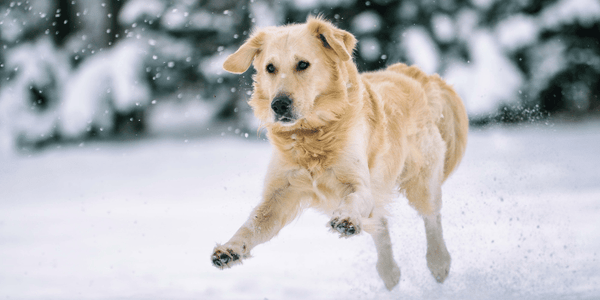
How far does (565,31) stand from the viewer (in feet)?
32.4

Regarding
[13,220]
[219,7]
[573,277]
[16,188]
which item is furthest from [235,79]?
[573,277]

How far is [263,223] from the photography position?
110 inches

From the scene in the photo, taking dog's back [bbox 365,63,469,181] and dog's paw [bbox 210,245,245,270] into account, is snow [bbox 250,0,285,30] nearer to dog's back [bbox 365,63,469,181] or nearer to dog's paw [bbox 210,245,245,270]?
dog's back [bbox 365,63,469,181]

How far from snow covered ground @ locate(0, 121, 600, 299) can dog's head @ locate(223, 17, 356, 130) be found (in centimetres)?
66

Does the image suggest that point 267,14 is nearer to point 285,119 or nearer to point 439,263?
point 439,263

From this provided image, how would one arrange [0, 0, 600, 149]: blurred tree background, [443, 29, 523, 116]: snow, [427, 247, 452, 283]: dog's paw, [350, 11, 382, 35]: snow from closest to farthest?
1. [427, 247, 452, 283]: dog's paw
2. [443, 29, 523, 116]: snow
3. [0, 0, 600, 149]: blurred tree background
4. [350, 11, 382, 35]: snow

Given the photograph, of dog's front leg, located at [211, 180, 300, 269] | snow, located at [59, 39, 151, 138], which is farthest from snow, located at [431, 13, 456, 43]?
dog's front leg, located at [211, 180, 300, 269]

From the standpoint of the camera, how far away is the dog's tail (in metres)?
3.95

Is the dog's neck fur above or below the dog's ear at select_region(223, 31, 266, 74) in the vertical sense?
below

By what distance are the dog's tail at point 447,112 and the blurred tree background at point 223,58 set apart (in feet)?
17.6

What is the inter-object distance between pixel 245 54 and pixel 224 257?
1.31 metres

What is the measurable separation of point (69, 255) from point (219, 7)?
262 inches

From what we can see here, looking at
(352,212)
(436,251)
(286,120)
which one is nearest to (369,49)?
(436,251)

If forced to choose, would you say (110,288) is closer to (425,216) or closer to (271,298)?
(271,298)
